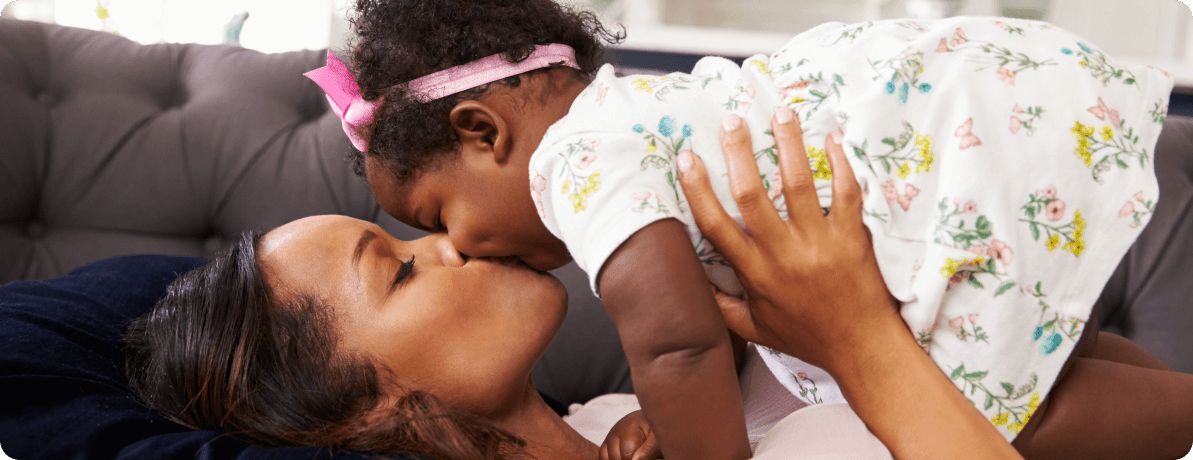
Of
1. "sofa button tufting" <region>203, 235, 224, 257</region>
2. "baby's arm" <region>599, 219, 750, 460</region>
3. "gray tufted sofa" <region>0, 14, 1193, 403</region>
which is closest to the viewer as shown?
"baby's arm" <region>599, 219, 750, 460</region>

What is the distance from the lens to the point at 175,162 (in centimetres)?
138

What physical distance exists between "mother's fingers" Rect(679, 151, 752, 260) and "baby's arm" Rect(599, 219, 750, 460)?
0.07 m

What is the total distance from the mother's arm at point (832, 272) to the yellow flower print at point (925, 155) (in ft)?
0.23

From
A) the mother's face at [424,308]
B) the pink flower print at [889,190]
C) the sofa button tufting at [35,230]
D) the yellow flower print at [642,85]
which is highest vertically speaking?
the yellow flower print at [642,85]

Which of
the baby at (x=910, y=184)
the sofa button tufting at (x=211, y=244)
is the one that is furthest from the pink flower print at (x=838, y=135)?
the sofa button tufting at (x=211, y=244)

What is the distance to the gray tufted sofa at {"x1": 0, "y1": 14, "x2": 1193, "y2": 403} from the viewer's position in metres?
1.30

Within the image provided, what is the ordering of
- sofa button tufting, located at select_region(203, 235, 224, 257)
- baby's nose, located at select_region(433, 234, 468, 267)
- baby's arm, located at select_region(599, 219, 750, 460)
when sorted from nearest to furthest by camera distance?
baby's arm, located at select_region(599, 219, 750, 460), baby's nose, located at select_region(433, 234, 468, 267), sofa button tufting, located at select_region(203, 235, 224, 257)

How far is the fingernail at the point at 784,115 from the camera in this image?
0.69m

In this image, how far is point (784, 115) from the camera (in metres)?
0.70

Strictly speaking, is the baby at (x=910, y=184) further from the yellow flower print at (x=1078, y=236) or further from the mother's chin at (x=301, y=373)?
the mother's chin at (x=301, y=373)

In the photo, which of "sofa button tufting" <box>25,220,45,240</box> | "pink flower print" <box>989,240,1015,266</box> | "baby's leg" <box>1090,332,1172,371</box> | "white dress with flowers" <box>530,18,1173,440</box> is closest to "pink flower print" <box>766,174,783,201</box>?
"white dress with flowers" <box>530,18,1173,440</box>

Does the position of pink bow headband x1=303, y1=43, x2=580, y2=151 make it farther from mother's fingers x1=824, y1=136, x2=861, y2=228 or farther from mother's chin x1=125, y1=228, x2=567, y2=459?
mother's fingers x1=824, y1=136, x2=861, y2=228

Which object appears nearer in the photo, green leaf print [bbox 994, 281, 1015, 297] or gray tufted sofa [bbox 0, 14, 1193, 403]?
green leaf print [bbox 994, 281, 1015, 297]

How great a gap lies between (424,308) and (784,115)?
1.54 ft
